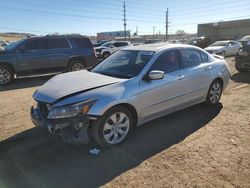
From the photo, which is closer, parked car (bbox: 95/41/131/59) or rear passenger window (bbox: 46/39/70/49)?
rear passenger window (bbox: 46/39/70/49)

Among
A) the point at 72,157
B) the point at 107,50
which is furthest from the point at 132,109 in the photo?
the point at 107,50

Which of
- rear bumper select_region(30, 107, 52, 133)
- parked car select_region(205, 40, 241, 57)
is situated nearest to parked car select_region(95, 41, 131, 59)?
parked car select_region(205, 40, 241, 57)

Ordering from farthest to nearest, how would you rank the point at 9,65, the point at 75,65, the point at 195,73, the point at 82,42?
1. the point at 82,42
2. the point at 75,65
3. the point at 9,65
4. the point at 195,73

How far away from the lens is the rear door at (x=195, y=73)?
5.44 metres

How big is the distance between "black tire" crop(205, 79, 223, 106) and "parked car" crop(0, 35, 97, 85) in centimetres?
700

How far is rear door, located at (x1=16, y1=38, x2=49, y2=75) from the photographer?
10445 mm

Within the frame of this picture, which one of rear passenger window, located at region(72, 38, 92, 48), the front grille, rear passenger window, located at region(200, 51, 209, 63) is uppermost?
rear passenger window, located at region(72, 38, 92, 48)

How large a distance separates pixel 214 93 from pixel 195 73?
1.06m

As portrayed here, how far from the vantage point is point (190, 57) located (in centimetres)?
572

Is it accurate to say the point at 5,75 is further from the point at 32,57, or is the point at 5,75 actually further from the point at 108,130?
Result: the point at 108,130

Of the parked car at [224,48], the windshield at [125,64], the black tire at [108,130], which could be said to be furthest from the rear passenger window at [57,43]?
the parked car at [224,48]

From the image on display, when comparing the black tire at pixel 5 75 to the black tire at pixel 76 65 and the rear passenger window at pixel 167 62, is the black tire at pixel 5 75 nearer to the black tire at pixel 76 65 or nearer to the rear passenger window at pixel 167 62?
the black tire at pixel 76 65

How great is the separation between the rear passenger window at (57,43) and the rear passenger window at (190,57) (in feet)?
23.4

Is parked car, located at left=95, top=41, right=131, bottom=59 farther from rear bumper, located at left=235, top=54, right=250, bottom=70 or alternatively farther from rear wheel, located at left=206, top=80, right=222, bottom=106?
rear wheel, located at left=206, top=80, right=222, bottom=106
